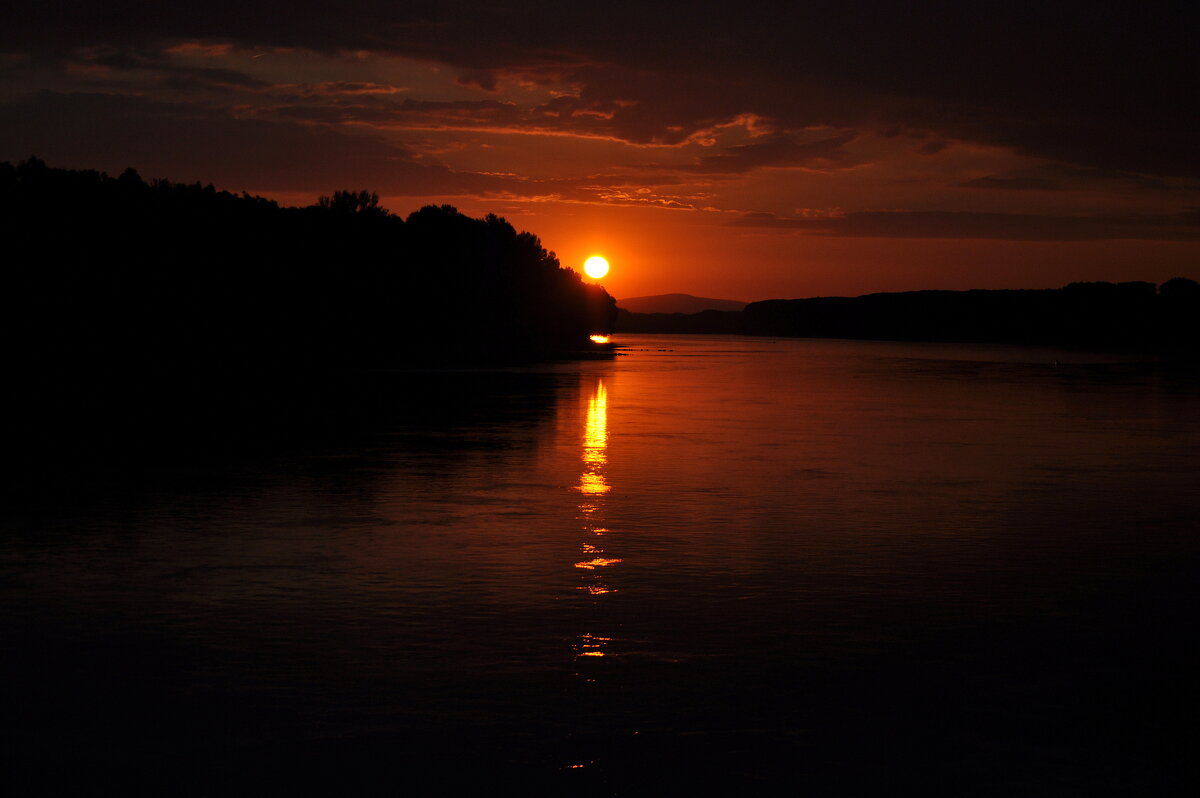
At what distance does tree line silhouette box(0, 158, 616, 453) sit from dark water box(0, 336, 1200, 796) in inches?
1116

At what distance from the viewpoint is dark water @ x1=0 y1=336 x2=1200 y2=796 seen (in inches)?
380

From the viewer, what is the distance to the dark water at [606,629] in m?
9.65

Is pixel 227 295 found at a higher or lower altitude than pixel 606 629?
higher

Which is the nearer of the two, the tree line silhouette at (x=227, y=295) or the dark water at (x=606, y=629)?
the dark water at (x=606, y=629)

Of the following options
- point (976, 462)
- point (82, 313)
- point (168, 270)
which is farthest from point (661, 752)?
point (168, 270)

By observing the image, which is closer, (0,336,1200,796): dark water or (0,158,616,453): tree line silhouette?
(0,336,1200,796): dark water

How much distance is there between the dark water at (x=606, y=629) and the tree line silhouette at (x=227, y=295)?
1116 inches

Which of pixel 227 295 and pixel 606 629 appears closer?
pixel 606 629

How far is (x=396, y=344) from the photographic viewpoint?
112 m

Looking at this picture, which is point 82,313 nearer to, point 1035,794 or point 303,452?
point 303,452

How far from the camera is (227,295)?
335 feet

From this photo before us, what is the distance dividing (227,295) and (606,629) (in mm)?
94783

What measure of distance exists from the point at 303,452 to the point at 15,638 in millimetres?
19209

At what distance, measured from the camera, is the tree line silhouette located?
6956cm
